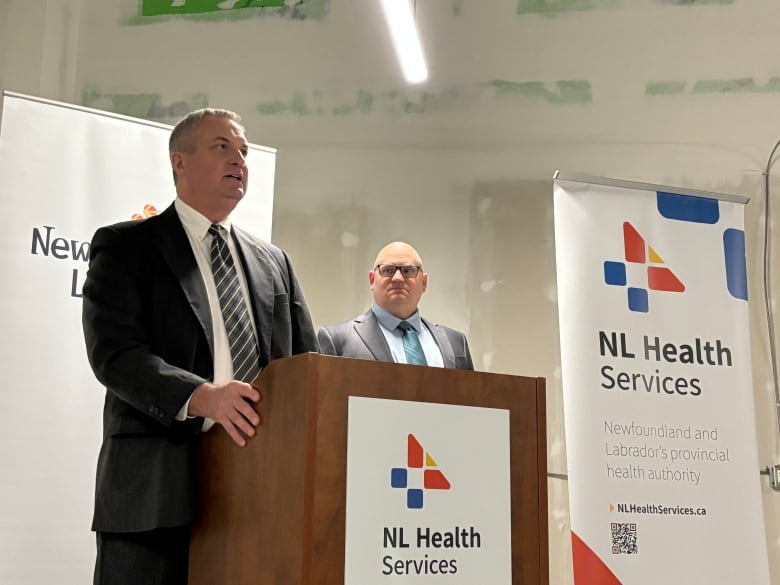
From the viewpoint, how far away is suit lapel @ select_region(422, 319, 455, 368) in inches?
130

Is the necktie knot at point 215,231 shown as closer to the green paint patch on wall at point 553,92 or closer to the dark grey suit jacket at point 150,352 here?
the dark grey suit jacket at point 150,352

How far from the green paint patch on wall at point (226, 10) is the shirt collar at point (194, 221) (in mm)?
2732

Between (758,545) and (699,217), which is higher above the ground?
(699,217)

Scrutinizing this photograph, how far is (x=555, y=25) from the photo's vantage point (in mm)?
4184

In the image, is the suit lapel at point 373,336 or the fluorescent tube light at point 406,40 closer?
the suit lapel at point 373,336

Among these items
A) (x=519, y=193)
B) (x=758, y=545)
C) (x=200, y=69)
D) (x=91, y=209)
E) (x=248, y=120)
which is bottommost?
(x=758, y=545)

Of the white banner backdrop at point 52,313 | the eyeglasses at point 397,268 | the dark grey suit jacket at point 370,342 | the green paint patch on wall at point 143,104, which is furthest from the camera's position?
the green paint patch on wall at point 143,104

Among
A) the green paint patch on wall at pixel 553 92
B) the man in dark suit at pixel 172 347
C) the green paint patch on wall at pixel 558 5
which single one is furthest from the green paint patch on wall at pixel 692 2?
the man in dark suit at pixel 172 347

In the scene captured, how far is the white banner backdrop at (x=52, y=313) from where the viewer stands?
9.21 ft

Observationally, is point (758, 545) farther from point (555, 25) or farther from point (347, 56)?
point (347, 56)

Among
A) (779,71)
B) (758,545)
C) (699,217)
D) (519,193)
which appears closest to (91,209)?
(519,193)

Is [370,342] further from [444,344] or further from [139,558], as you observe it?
[139,558]

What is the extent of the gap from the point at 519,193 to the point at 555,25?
2.87 ft

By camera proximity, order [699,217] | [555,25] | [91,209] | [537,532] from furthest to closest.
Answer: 1. [555,25]
2. [699,217]
3. [91,209]
4. [537,532]
